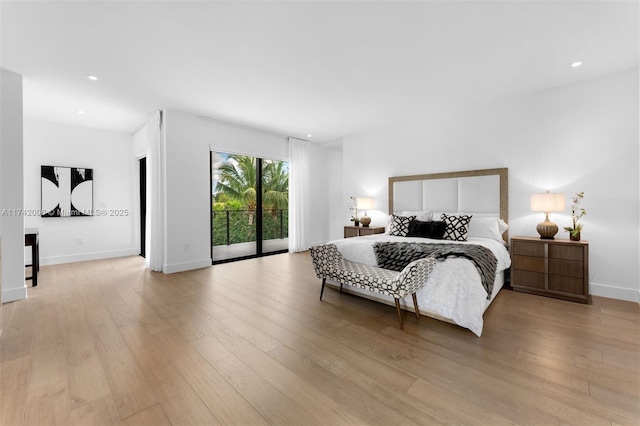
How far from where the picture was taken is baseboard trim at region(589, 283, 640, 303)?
3151mm

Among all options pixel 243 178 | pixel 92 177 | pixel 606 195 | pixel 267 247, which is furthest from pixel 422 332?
pixel 92 177

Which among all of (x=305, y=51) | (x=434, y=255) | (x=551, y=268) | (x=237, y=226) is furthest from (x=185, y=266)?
(x=551, y=268)

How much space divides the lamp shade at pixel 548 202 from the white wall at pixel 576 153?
0.40 meters

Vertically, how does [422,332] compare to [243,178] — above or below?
below

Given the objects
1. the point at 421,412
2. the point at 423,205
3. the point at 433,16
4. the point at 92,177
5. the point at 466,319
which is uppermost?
the point at 433,16

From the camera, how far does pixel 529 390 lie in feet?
5.34

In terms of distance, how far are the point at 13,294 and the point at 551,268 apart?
21.1 feet

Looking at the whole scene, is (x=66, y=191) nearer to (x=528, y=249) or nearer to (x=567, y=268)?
(x=528, y=249)

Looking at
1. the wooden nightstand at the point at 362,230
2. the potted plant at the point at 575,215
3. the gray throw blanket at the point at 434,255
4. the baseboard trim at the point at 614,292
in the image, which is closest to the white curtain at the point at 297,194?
the wooden nightstand at the point at 362,230

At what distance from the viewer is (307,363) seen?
1916 mm

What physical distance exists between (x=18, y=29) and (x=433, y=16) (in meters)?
3.62

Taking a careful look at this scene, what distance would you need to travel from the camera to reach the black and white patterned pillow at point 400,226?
13.9ft

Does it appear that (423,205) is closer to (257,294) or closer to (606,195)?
(606,195)

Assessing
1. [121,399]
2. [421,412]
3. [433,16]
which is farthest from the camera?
[433,16]
